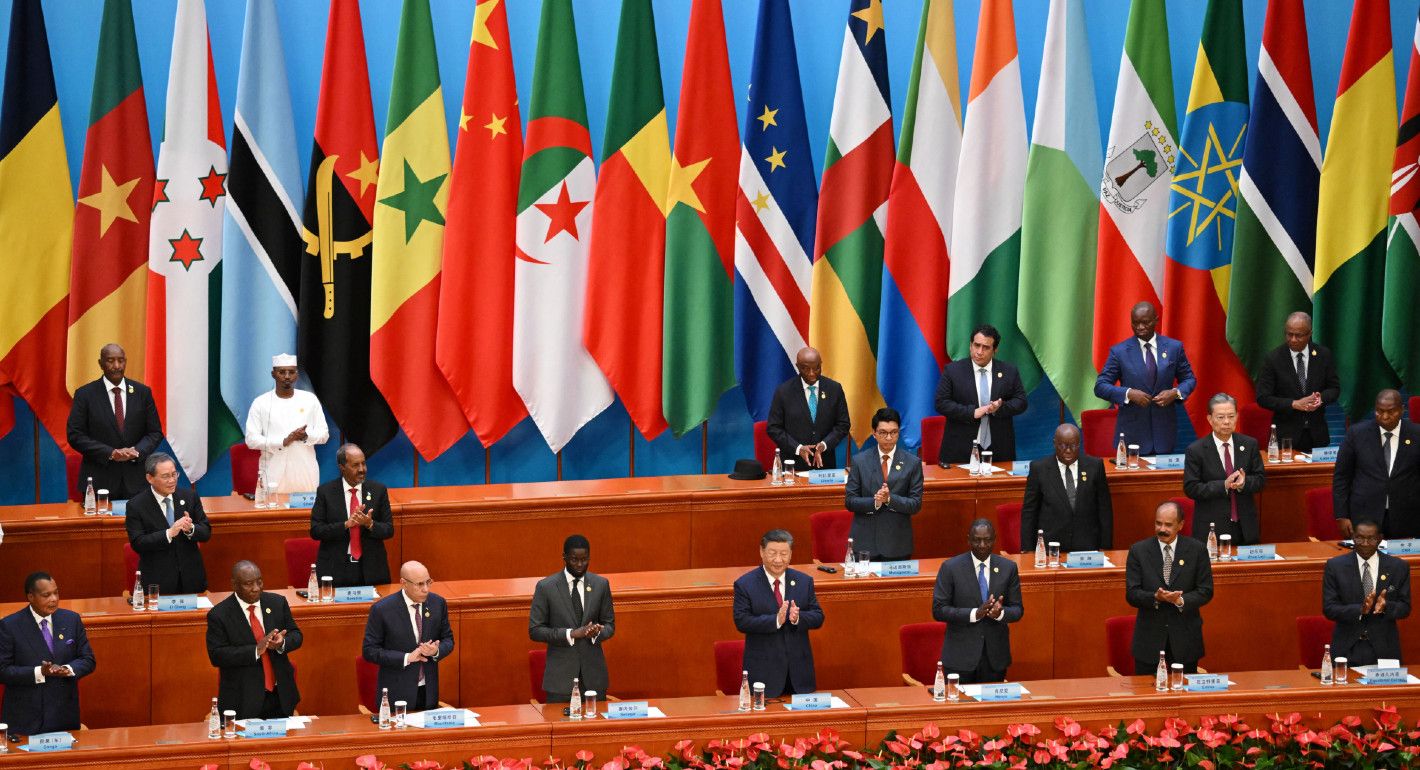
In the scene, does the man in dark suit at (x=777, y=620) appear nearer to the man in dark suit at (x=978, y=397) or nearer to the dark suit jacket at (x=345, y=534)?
the dark suit jacket at (x=345, y=534)

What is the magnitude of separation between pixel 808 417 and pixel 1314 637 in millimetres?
3145

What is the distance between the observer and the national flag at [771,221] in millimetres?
11609

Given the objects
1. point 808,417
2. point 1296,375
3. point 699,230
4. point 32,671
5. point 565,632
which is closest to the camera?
point 32,671

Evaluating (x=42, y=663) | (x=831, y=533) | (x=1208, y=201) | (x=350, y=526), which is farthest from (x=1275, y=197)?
(x=42, y=663)

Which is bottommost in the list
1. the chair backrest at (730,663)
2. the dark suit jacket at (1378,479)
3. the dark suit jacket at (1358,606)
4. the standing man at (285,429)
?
the chair backrest at (730,663)

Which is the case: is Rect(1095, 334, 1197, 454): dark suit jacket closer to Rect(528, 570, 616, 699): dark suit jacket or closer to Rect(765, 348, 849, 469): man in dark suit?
Rect(765, 348, 849, 469): man in dark suit

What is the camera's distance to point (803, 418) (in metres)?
10.7

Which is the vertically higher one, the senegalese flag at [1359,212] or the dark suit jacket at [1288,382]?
the senegalese flag at [1359,212]

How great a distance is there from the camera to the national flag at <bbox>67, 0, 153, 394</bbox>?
10930mm

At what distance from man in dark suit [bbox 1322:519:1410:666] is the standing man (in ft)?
18.3

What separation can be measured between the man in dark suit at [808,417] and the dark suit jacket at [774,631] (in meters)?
2.04

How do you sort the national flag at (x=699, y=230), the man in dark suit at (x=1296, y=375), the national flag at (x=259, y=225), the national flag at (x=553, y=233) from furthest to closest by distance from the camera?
1. the national flag at (x=699, y=230)
2. the national flag at (x=553, y=233)
3. the national flag at (x=259, y=225)
4. the man in dark suit at (x=1296, y=375)

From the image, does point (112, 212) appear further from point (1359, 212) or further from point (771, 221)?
point (1359, 212)

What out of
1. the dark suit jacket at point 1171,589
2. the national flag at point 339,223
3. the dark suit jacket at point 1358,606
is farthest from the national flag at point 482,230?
the dark suit jacket at point 1358,606
